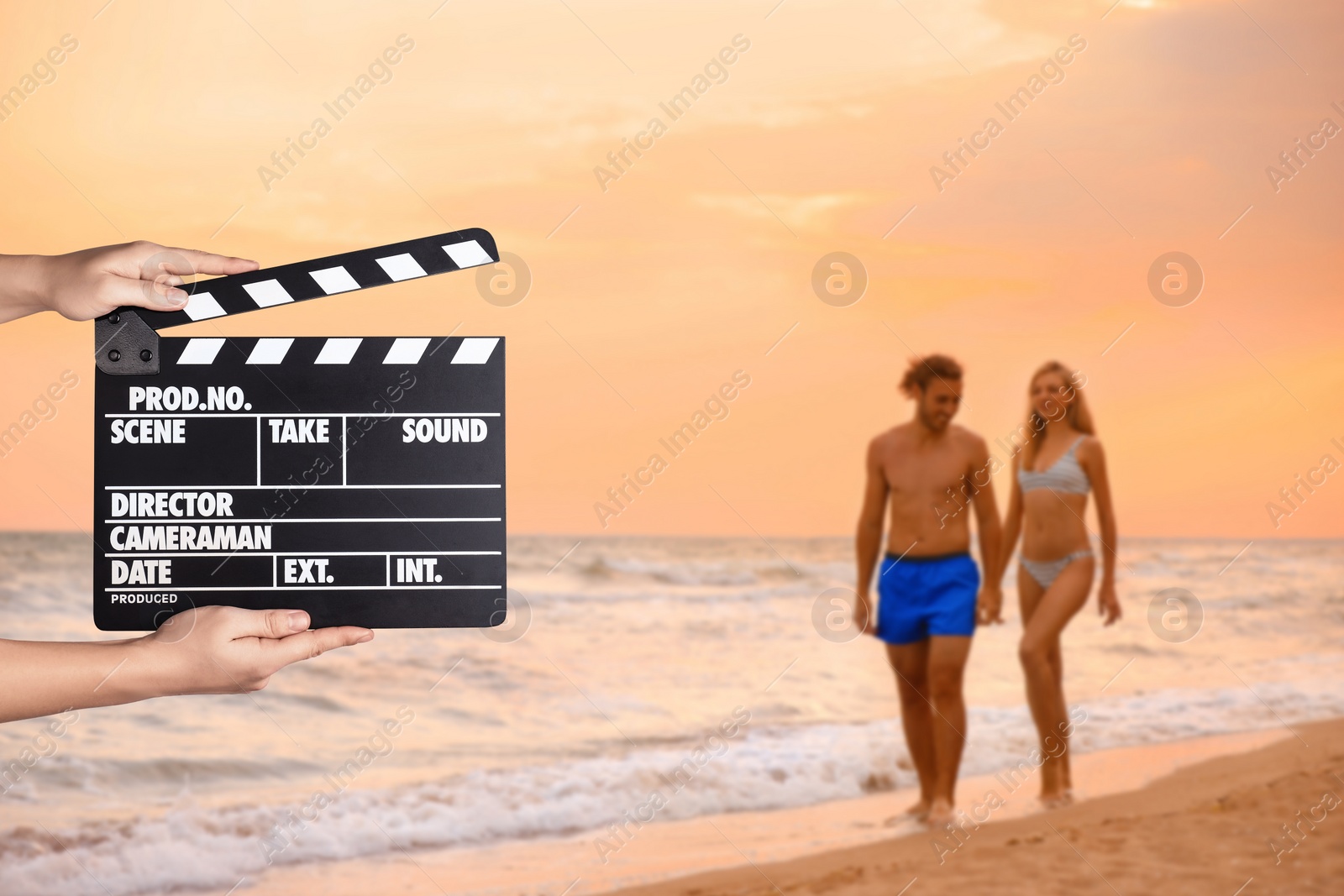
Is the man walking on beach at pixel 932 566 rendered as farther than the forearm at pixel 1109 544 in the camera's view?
No

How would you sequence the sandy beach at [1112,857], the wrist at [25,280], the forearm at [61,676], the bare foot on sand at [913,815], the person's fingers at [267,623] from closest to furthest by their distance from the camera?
the forearm at [61,676] < the person's fingers at [267,623] < the wrist at [25,280] < the sandy beach at [1112,857] < the bare foot on sand at [913,815]

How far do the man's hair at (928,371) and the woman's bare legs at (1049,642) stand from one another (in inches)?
35.9

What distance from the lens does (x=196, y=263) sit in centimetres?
146

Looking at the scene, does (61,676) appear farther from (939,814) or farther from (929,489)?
(939,814)

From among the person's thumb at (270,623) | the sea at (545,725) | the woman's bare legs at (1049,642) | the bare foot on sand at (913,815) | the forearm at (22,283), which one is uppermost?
the forearm at (22,283)

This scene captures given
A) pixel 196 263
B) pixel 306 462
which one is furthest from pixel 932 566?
pixel 196 263

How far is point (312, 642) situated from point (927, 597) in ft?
8.63

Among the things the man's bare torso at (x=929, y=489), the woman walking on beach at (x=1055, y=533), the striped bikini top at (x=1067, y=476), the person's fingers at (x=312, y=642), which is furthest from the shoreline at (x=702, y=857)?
the person's fingers at (x=312, y=642)

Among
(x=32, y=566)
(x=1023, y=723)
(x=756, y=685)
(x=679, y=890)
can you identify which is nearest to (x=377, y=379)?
(x=679, y=890)

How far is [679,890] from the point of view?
294cm

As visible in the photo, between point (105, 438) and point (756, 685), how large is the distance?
5991 mm

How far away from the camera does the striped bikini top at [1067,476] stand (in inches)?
148

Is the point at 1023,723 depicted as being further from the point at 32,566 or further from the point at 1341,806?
the point at 32,566

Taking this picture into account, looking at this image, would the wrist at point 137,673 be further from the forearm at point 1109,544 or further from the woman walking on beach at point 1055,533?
the forearm at point 1109,544
